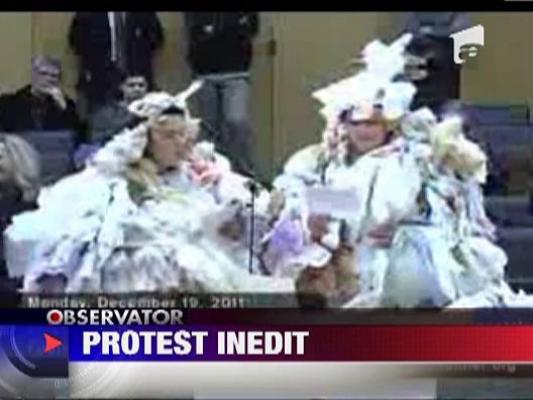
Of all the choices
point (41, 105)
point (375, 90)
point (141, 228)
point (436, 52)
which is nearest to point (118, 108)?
point (41, 105)

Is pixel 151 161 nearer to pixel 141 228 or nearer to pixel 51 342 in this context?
pixel 141 228

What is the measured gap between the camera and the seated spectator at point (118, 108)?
10.5ft

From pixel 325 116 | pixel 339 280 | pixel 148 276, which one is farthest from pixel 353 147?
pixel 148 276

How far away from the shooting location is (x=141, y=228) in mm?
3252

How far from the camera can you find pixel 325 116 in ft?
10.6

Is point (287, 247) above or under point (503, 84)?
under

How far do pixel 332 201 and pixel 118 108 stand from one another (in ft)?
1.88

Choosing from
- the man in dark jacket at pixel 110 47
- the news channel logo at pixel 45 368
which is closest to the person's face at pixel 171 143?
the man in dark jacket at pixel 110 47

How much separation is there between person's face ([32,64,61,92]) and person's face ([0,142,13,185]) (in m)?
0.17

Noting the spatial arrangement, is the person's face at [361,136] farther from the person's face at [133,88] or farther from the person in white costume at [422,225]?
the person's face at [133,88]

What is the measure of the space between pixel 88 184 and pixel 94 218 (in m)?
0.09
